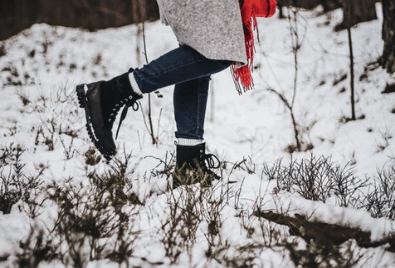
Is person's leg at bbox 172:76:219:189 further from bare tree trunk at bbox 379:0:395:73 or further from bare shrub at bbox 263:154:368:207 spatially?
bare tree trunk at bbox 379:0:395:73

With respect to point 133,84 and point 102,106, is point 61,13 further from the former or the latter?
point 133,84

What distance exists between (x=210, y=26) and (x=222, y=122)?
3.32 metres

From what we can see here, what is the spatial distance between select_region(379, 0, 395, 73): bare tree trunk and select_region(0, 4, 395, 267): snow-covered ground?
0.18 metres

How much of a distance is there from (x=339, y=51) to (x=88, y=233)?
20.6 feet

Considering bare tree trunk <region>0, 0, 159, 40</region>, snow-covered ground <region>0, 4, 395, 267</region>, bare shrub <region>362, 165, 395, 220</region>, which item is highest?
bare tree trunk <region>0, 0, 159, 40</region>

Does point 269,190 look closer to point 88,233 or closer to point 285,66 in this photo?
point 88,233

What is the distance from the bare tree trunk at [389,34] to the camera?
10.1 feet

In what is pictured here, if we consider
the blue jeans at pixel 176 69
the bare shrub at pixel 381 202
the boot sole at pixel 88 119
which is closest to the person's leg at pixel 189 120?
the blue jeans at pixel 176 69

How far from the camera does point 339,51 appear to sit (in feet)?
18.7

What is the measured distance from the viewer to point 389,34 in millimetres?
3158

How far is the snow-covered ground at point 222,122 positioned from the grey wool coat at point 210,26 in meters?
0.58

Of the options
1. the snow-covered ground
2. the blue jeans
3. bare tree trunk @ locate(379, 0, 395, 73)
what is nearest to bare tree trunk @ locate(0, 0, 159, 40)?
the snow-covered ground

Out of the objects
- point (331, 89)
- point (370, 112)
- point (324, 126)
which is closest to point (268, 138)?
point (324, 126)

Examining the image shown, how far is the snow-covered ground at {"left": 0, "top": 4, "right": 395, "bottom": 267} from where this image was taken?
1.00m
